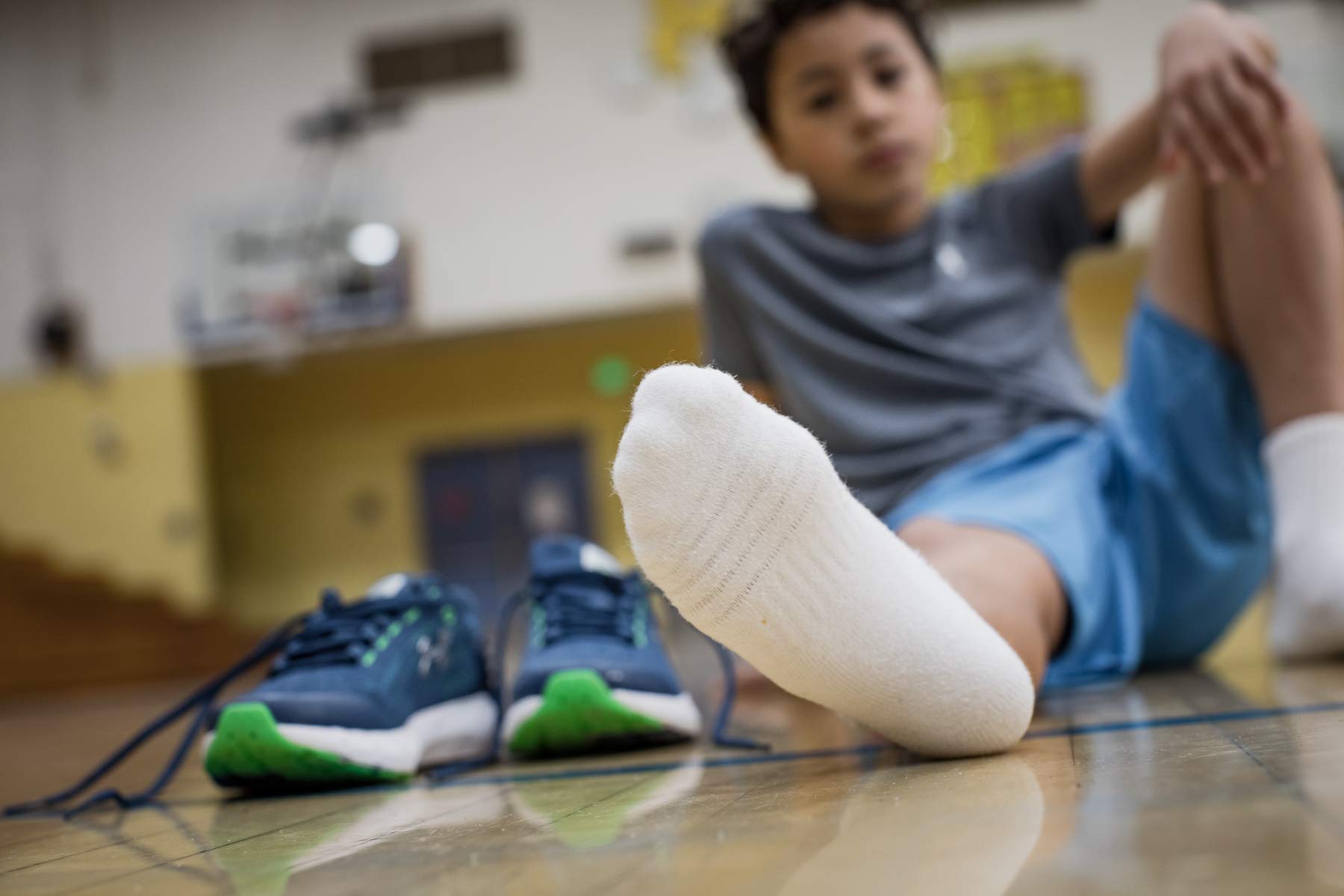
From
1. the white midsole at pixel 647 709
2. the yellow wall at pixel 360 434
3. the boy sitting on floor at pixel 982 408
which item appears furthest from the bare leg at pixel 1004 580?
the yellow wall at pixel 360 434

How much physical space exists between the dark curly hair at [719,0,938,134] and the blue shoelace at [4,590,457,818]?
69cm

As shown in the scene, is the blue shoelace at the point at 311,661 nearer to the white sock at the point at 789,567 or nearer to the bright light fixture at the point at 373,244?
the white sock at the point at 789,567

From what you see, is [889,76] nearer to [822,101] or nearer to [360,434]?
[822,101]

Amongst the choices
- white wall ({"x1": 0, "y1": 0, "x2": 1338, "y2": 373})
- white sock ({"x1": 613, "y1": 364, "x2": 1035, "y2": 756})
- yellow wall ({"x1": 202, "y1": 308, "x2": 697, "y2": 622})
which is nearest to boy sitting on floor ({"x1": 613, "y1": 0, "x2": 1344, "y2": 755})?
white sock ({"x1": 613, "y1": 364, "x2": 1035, "y2": 756})

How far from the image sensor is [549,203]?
6715 mm

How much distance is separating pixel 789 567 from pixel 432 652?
43cm

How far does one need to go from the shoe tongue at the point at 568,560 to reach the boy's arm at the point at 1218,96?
58 cm

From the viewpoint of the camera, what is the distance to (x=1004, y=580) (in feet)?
2.78

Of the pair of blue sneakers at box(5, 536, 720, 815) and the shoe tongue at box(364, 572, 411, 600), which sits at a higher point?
the shoe tongue at box(364, 572, 411, 600)

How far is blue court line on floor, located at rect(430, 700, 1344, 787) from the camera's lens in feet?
2.49

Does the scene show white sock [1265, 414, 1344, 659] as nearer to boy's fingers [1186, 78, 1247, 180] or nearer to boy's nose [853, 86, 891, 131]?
boy's fingers [1186, 78, 1247, 180]

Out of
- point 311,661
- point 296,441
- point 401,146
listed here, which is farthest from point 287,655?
point 296,441

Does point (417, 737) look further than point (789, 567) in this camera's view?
Yes

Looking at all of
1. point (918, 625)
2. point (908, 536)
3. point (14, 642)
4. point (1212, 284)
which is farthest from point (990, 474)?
point (14, 642)
